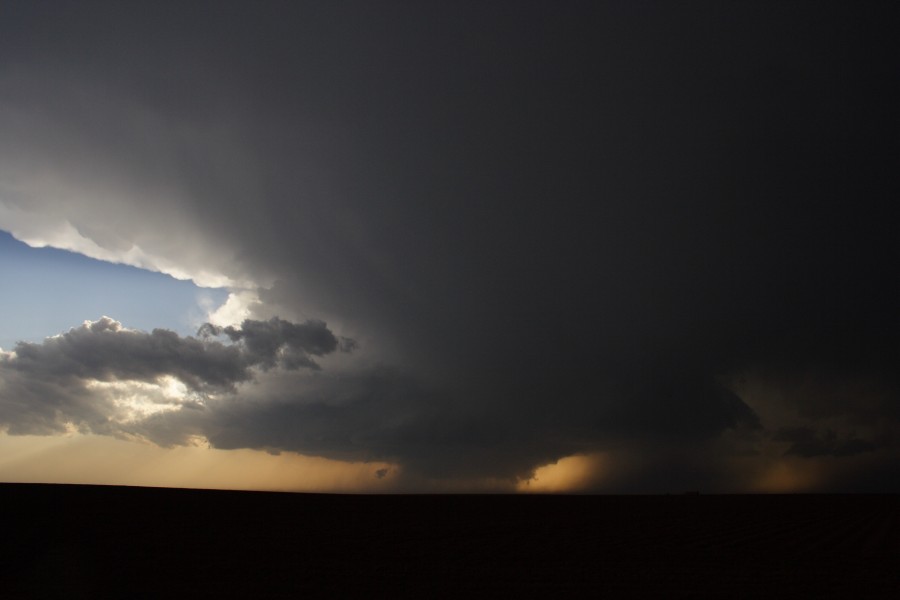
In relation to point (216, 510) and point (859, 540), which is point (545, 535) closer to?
point (859, 540)

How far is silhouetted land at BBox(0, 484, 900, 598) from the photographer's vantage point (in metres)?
15.7

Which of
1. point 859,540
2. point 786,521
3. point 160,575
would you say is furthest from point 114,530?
point 786,521

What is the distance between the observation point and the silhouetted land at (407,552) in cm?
1569

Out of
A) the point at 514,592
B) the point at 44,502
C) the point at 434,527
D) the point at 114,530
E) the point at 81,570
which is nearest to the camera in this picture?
the point at 514,592

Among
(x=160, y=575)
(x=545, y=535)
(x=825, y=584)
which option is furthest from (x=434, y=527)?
(x=825, y=584)

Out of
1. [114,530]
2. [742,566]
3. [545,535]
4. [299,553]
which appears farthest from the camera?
[545,535]

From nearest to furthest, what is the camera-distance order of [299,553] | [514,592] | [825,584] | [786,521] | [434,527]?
[514,592], [825,584], [299,553], [434,527], [786,521]

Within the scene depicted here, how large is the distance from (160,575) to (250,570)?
2678 mm

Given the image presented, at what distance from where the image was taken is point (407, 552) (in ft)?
69.1

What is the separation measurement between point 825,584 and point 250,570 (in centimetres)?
1818

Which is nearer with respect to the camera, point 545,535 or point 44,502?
point 545,535

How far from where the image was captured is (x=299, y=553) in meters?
20.5

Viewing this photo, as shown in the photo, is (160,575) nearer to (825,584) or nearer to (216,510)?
(216,510)

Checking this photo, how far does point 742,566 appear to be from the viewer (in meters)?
18.9
